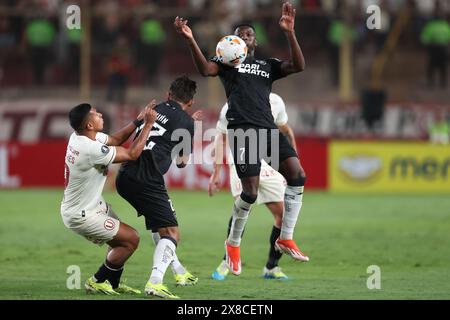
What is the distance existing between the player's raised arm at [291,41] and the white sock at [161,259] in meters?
2.42

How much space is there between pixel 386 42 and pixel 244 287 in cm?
1842

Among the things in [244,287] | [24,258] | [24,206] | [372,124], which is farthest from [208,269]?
[372,124]

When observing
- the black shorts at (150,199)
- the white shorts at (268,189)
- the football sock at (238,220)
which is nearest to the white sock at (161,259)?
the black shorts at (150,199)

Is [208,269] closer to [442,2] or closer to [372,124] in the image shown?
[372,124]

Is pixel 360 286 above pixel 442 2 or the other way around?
the other way around

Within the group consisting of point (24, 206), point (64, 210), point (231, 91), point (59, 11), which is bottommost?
point (24, 206)

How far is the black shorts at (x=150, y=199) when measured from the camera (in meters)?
10.7

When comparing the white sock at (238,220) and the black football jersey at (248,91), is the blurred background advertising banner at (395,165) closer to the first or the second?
the white sock at (238,220)

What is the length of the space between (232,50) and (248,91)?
0.55m

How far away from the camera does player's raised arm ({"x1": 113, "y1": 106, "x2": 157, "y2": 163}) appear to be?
1035 centimetres

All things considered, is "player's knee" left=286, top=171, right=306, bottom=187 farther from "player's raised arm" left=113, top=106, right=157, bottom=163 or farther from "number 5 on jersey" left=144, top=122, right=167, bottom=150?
"player's raised arm" left=113, top=106, right=157, bottom=163

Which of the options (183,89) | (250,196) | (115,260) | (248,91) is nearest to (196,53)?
(183,89)

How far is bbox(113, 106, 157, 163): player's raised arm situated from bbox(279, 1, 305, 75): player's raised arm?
1749 millimetres

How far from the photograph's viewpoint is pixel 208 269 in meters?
13.3
